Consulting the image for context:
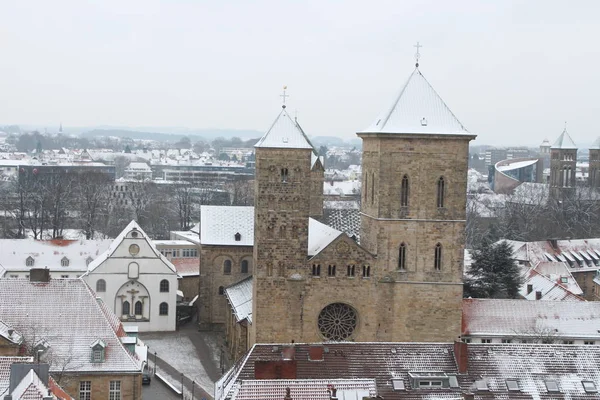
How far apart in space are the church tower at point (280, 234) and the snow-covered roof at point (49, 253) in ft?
87.3

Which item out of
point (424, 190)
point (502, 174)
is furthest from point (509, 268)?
point (502, 174)

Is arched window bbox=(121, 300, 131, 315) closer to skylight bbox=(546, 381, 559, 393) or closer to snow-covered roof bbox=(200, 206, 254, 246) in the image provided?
snow-covered roof bbox=(200, 206, 254, 246)

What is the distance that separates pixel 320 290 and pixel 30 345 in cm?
1518

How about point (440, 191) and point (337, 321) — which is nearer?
point (440, 191)

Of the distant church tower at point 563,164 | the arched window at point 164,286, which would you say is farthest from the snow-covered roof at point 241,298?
the distant church tower at point 563,164

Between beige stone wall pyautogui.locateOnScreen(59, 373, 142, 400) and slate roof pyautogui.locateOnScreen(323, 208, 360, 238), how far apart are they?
1035 inches

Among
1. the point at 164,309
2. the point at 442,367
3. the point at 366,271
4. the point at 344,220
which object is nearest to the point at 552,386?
the point at 442,367

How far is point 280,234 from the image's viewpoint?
4997cm

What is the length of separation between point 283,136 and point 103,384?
16.2 m

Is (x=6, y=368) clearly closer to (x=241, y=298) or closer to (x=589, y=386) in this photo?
(x=589, y=386)

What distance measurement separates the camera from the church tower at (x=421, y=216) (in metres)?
49.3

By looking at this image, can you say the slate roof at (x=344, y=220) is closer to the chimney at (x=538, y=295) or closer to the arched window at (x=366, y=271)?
the chimney at (x=538, y=295)

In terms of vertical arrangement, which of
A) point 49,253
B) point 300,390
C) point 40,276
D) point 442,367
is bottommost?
point 300,390

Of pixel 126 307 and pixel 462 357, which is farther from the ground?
pixel 462 357
